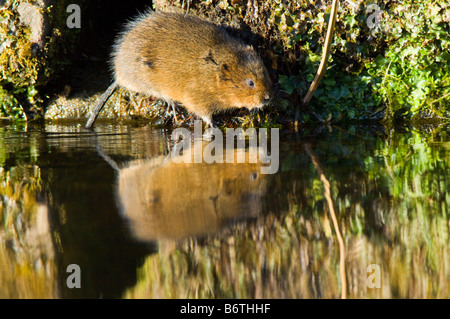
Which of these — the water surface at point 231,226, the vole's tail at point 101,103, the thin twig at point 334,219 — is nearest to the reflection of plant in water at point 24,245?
the water surface at point 231,226

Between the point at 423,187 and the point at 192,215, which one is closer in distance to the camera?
the point at 192,215

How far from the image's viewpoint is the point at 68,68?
19.4ft

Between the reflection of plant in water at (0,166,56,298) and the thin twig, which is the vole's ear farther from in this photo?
the reflection of plant in water at (0,166,56,298)

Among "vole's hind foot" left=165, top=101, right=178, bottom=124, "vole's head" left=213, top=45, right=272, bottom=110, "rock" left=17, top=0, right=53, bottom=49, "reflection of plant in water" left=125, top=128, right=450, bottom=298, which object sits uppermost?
"rock" left=17, top=0, right=53, bottom=49

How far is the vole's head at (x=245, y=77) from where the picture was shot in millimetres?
4574

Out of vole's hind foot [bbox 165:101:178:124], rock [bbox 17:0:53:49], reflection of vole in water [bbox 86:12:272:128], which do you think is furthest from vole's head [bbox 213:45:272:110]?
rock [bbox 17:0:53:49]

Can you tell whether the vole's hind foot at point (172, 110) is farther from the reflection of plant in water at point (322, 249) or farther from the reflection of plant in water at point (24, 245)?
the reflection of plant in water at point (322, 249)

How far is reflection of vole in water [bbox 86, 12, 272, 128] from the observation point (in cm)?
461

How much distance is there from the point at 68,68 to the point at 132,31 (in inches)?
49.4

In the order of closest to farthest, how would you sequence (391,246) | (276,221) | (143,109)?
1. (391,246)
2. (276,221)
3. (143,109)
